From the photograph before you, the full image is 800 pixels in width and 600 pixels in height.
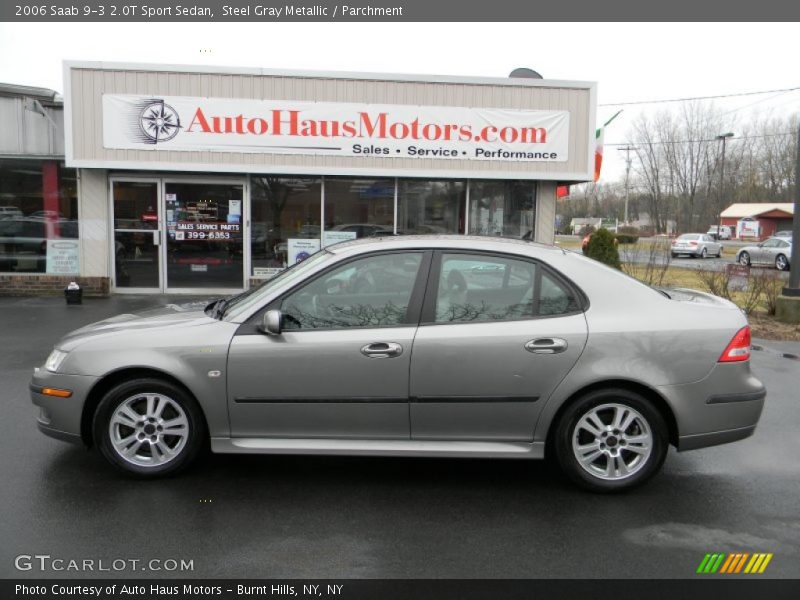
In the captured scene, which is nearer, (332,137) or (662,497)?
(662,497)

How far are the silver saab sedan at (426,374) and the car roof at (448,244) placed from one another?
0.06 m

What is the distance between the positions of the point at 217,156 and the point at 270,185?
1182 mm

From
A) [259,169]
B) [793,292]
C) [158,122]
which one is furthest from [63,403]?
[793,292]

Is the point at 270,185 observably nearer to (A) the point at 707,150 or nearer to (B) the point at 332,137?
(B) the point at 332,137

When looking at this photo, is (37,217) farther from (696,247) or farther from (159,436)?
(696,247)

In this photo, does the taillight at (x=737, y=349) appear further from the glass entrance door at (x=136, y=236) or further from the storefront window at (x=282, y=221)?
the glass entrance door at (x=136, y=236)

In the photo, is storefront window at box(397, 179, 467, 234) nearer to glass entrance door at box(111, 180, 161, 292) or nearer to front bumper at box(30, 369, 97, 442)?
glass entrance door at box(111, 180, 161, 292)

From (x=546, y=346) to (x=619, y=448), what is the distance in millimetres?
809

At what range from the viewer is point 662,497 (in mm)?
4297

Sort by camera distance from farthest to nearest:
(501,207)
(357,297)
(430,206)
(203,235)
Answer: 1. (501,207)
2. (430,206)
3. (203,235)
4. (357,297)

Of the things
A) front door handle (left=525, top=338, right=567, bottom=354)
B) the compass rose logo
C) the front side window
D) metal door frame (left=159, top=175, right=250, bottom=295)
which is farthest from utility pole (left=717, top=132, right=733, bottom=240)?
the front side window

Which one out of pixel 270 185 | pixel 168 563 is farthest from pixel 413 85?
pixel 168 563

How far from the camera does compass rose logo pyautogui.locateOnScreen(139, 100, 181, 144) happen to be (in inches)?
479

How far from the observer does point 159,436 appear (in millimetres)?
4340
